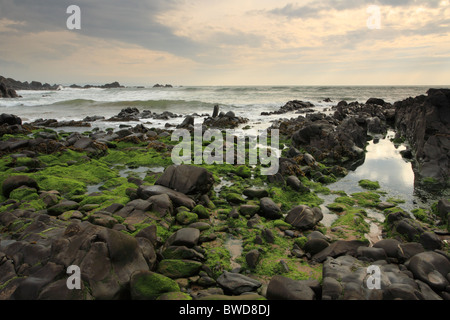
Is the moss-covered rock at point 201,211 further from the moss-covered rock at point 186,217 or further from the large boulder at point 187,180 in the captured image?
the large boulder at point 187,180

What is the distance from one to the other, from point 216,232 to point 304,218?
1797mm

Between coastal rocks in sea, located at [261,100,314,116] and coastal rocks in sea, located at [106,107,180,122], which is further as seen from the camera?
coastal rocks in sea, located at [261,100,314,116]

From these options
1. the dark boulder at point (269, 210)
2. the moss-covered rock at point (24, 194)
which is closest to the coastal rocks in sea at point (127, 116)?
the moss-covered rock at point (24, 194)

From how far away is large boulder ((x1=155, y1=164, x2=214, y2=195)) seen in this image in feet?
21.3

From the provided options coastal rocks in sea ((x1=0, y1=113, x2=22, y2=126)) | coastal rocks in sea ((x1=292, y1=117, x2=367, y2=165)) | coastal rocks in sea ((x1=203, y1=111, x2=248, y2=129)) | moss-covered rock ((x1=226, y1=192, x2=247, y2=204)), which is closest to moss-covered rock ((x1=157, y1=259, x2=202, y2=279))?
moss-covered rock ((x1=226, y1=192, x2=247, y2=204))

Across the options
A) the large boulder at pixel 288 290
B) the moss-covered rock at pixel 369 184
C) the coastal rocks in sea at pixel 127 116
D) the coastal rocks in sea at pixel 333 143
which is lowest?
the large boulder at pixel 288 290

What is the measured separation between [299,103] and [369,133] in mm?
17522

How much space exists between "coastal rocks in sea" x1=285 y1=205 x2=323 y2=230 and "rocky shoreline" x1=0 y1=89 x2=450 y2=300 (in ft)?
0.07

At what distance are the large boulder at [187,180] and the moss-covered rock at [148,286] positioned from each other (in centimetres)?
314

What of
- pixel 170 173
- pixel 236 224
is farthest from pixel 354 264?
pixel 170 173

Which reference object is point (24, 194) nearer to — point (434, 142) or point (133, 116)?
point (434, 142)

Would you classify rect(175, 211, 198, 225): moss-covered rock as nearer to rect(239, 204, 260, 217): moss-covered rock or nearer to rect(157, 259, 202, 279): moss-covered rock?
rect(239, 204, 260, 217): moss-covered rock

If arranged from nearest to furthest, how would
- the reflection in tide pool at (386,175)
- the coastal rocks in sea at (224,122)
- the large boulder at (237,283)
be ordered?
1. the large boulder at (237,283)
2. the reflection in tide pool at (386,175)
3. the coastal rocks in sea at (224,122)

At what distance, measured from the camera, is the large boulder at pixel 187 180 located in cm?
650
